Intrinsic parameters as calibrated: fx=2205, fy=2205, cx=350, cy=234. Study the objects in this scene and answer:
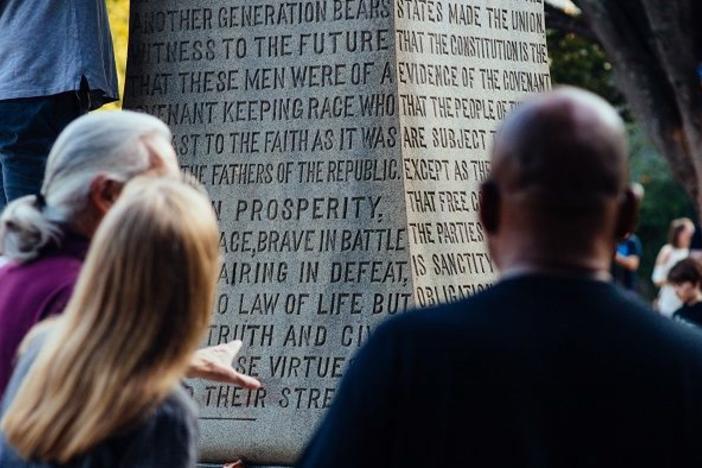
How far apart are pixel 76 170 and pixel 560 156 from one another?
5.08 feet

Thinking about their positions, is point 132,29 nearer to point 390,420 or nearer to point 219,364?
point 219,364

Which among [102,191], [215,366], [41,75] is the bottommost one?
[215,366]

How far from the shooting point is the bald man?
3.43 m

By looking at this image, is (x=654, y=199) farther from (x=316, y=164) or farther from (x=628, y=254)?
(x=316, y=164)

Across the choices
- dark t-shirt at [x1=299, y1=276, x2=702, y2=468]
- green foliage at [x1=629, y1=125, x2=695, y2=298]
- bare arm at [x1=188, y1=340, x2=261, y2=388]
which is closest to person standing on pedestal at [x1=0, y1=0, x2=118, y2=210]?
bare arm at [x1=188, y1=340, x2=261, y2=388]

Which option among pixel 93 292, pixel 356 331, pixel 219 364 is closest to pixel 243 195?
pixel 356 331

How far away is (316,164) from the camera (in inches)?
311

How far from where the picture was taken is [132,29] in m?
8.39

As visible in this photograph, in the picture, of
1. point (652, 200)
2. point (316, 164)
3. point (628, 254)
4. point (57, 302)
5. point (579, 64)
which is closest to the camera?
point (57, 302)

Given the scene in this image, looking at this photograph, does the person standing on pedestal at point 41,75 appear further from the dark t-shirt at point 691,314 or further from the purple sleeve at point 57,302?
the dark t-shirt at point 691,314

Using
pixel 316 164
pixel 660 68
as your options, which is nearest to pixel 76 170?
pixel 316 164

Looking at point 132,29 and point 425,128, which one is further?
point 132,29

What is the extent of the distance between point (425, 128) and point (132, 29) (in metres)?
1.29

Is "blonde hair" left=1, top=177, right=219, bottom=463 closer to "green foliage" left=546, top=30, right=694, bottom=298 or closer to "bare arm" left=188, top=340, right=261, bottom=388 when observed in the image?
"bare arm" left=188, top=340, right=261, bottom=388
